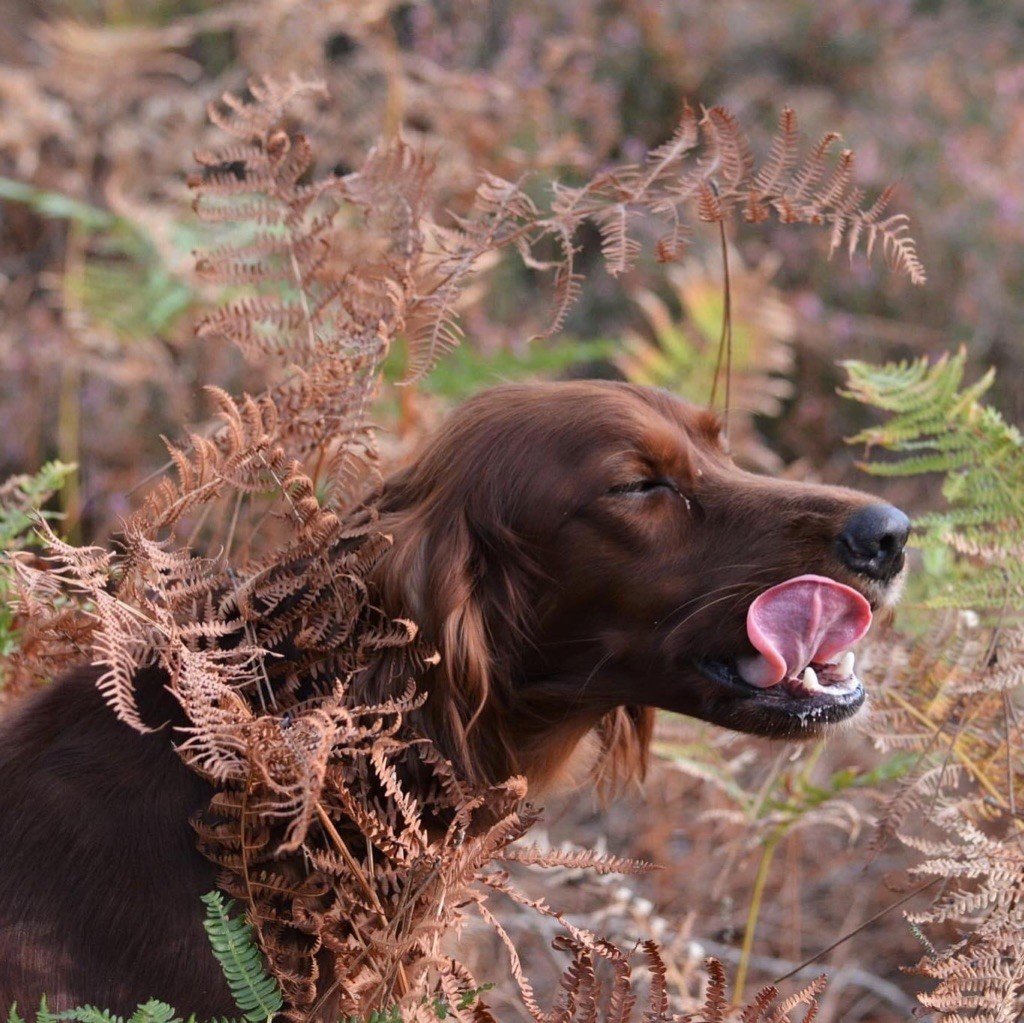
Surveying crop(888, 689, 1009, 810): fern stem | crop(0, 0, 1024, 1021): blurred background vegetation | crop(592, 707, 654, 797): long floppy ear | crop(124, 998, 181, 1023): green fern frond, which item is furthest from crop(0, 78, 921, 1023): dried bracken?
crop(888, 689, 1009, 810): fern stem

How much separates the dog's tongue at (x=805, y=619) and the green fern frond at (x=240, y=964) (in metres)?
1.00

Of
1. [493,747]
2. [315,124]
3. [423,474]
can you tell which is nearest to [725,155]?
[423,474]

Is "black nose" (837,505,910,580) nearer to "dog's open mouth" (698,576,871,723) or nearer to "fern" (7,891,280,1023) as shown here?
"dog's open mouth" (698,576,871,723)

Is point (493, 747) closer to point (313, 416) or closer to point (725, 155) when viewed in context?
point (313, 416)

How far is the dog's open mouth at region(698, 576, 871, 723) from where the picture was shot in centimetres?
241

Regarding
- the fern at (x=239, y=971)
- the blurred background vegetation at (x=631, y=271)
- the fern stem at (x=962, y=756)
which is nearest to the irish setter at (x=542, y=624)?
the fern at (x=239, y=971)

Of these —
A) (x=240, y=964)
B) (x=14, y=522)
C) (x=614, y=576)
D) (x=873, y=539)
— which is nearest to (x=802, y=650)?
(x=873, y=539)

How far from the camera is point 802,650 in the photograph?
246 cm

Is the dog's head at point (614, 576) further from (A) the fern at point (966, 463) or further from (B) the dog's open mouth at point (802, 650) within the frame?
(A) the fern at point (966, 463)

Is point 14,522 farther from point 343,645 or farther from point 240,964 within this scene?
point 240,964

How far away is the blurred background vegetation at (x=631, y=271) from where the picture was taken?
4.11 metres

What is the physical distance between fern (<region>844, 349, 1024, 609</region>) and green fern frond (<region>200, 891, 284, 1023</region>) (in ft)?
5.45

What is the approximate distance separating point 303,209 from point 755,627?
142 cm

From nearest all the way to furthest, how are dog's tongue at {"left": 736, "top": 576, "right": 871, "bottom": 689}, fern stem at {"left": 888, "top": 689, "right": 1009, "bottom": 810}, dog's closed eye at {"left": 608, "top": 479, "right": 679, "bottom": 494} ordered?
1. dog's tongue at {"left": 736, "top": 576, "right": 871, "bottom": 689}
2. dog's closed eye at {"left": 608, "top": 479, "right": 679, "bottom": 494}
3. fern stem at {"left": 888, "top": 689, "right": 1009, "bottom": 810}
